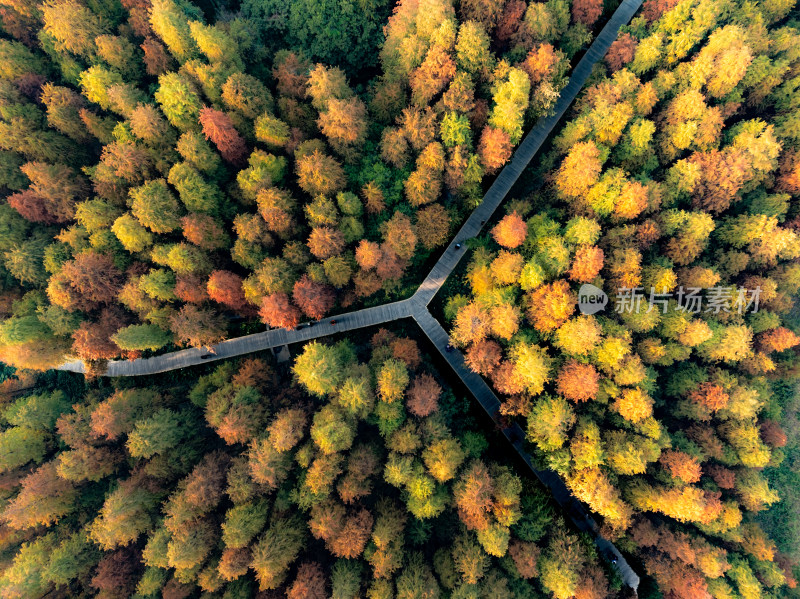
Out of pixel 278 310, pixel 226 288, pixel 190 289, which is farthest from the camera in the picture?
pixel 190 289

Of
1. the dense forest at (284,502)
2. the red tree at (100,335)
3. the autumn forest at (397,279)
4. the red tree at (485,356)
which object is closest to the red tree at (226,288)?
the autumn forest at (397,279)

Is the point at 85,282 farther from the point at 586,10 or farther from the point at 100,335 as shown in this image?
the point at 586,10

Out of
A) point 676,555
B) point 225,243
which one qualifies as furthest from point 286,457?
point 676,555

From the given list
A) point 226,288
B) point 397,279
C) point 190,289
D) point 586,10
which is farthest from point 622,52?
point 190,289

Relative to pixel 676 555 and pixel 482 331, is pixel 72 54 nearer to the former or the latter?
pixel 482 331

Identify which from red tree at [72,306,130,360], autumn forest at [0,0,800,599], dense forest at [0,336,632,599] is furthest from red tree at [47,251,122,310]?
dense forest at [0,336,632,599]

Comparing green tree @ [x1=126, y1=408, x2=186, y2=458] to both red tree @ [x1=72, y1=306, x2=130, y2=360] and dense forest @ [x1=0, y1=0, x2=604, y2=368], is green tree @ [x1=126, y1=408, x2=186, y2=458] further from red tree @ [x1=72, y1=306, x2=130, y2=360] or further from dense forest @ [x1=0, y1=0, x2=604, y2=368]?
red tree @ [x1=72, y1=306, x2=130, y2=360]
